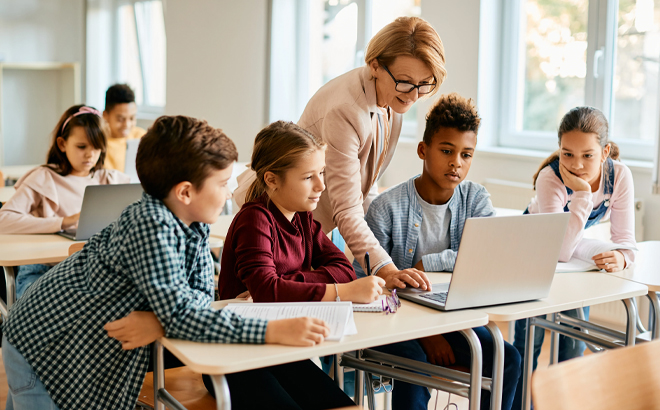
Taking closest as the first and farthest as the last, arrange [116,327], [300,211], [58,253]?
[116,327] → [300,211] → [58,253]

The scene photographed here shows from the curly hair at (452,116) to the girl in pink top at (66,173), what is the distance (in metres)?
1.39

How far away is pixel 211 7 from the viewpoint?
548 cm

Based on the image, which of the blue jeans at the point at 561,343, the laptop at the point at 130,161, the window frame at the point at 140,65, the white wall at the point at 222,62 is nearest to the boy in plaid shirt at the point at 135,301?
the blue jeans at the point at 561,343

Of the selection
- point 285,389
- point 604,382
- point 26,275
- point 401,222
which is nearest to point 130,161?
point 26,275

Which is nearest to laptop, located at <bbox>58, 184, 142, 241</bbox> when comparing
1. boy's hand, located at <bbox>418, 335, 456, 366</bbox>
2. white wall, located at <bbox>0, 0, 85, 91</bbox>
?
boy's hand, located at <bbox>418, 335, 456, 366</bbox>

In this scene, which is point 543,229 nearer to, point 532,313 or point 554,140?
point 532,313

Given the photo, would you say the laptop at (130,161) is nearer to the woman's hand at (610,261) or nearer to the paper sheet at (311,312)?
the paper sheet at (311,312)

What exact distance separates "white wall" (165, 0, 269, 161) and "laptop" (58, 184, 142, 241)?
2978mm

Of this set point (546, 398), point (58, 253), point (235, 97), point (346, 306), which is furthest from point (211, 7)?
point (546, 398)

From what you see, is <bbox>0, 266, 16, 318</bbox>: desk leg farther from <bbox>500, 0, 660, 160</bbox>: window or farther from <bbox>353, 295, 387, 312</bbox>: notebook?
<bbox>500, 0, 660, 160</bbox>: window

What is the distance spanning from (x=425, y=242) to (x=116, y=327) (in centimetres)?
100

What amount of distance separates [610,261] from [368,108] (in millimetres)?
833

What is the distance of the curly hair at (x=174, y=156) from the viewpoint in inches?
51.6

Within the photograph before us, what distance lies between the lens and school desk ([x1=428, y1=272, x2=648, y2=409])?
1.49m
